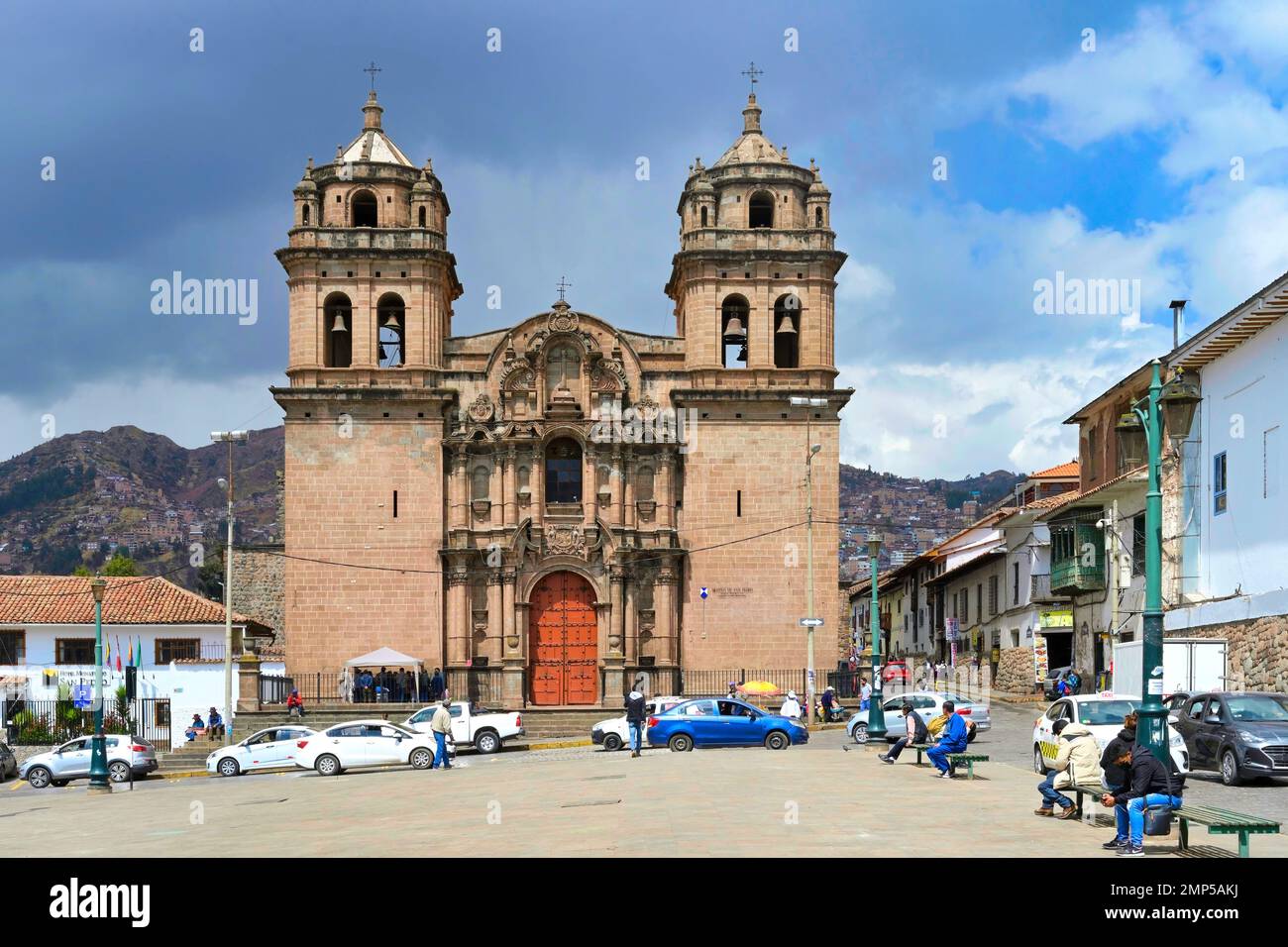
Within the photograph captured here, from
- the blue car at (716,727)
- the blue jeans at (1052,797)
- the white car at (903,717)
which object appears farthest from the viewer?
the white car at (903,717)

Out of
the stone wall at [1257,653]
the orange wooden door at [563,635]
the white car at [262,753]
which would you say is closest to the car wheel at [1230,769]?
the stone wall at [1257,653]

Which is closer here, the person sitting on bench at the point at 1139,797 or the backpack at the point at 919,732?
the person sitting on bench at the point at 1139,797

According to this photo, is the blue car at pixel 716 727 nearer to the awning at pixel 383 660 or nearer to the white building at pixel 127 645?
the awning at pixel 383 660

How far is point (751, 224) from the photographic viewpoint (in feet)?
167

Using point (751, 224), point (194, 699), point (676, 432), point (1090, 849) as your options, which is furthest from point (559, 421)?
point (1090, 849)

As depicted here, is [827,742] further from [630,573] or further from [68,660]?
[68,660]

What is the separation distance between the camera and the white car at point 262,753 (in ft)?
119

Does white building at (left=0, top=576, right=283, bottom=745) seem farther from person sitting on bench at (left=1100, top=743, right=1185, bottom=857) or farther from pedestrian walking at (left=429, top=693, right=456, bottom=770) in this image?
person sitting on bench at (left=1100, top=743, right=1185, bottom=857)

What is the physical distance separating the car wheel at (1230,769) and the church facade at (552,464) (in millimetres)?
24786

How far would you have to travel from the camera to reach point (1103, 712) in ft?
84.2

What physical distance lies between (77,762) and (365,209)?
20.5 m

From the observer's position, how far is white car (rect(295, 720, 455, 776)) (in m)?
34.1

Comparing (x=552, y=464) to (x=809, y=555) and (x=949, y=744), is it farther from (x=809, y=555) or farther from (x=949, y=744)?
(x=949, y=744)

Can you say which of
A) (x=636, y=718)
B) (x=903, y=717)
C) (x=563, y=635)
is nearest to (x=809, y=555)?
(x=563, y=635)
